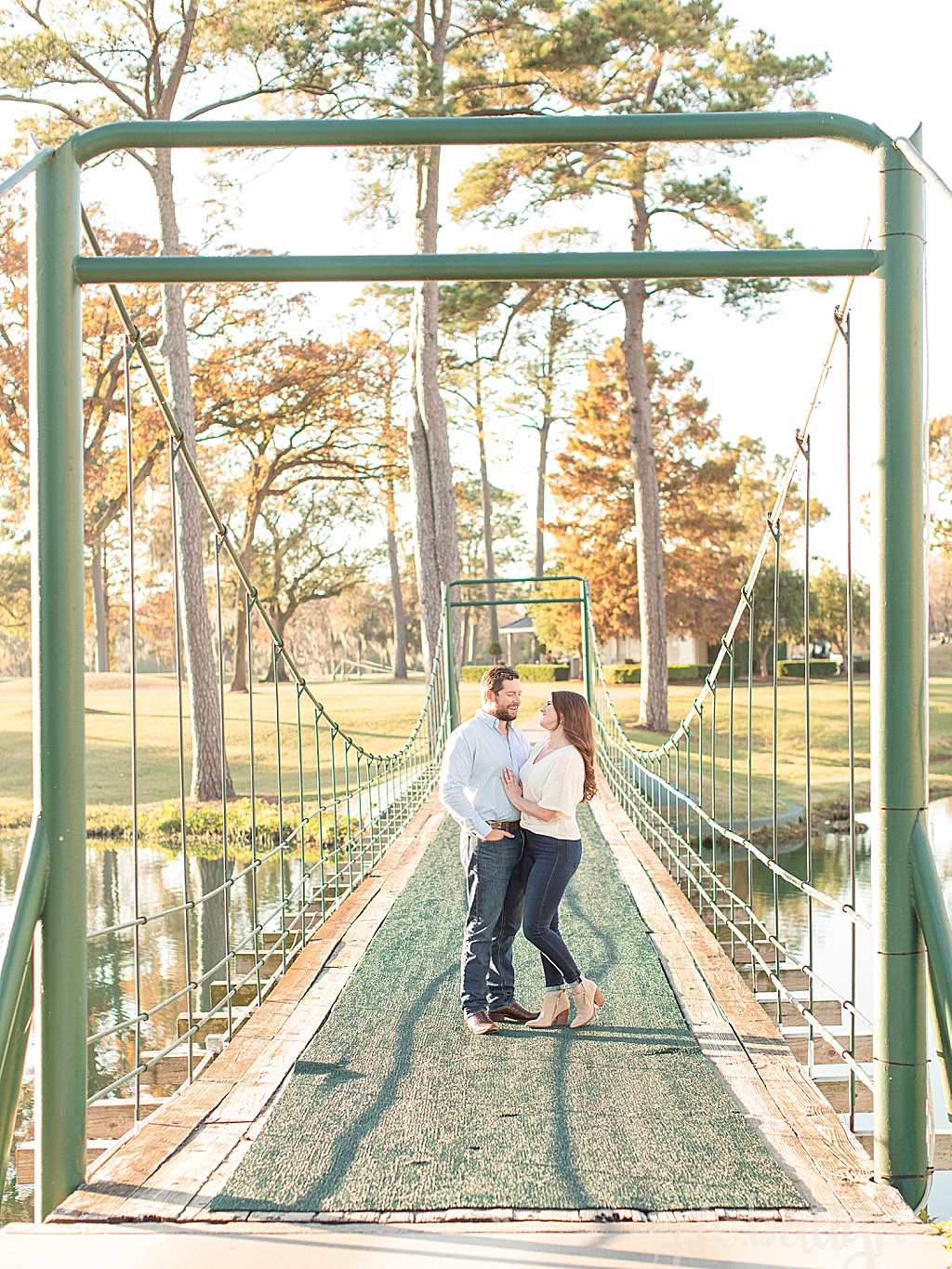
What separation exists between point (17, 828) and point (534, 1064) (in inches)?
530

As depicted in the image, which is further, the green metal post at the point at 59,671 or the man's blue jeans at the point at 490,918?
the man's blue jeans at the point at 490,918

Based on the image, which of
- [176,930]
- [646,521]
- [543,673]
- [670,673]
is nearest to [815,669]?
Result: [670,673]

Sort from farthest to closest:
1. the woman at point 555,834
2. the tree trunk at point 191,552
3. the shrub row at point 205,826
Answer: the tree trunk at point 191,552
the shrub row at point 205,826
the woman at point 555,834

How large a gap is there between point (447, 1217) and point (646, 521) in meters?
16.6

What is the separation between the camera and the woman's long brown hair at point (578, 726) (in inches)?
148

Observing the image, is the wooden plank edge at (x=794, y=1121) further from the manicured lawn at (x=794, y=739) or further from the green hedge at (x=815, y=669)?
the green hedge at (x=815, y=669)

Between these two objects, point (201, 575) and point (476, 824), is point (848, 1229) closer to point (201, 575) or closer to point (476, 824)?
point (476, 824)

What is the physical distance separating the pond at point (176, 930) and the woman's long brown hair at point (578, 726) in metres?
1.31

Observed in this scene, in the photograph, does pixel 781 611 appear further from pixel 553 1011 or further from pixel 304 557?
pixel 553 1011

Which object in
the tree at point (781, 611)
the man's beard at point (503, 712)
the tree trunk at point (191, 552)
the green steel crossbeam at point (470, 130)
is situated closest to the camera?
the green steel crossbeam at point (470, 130)

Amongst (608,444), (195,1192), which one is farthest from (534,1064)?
(608,444)

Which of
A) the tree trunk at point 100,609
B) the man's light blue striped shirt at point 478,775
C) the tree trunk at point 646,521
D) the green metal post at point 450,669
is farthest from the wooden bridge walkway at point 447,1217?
the tree trunk at point 100,609

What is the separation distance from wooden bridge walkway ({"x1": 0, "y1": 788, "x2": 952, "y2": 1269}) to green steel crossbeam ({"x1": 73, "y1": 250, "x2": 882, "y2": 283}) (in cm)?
181

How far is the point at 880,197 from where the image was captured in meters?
2.46
